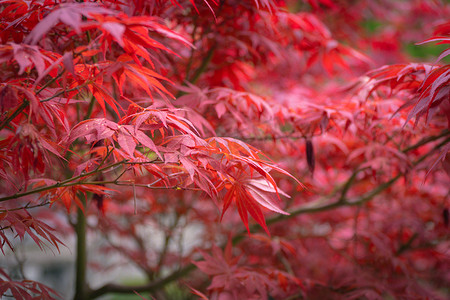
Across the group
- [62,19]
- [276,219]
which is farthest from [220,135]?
[62,19]

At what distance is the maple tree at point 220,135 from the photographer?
34.0 inches

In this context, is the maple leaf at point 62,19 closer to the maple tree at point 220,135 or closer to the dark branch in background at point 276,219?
the maple tree at point 220,135

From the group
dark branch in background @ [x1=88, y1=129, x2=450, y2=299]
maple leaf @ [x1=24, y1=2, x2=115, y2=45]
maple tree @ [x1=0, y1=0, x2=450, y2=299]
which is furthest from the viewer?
dark branch in background @ [x1=88, y1=129, x2=450, y2=299]

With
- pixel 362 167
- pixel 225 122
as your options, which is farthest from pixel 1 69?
pixel 362 167

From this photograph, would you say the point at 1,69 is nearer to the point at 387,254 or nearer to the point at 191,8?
the point at 191,8

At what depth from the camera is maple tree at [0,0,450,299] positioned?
86cm

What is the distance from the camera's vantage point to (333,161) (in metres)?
2.19

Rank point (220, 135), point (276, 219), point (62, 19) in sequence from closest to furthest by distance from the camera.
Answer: point (62, 19) → point (220, 135) → point (276, 219)

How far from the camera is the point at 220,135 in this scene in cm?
162

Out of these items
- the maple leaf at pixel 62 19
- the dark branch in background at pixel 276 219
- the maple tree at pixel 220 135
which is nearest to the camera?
the maple leaf at pixel 62 19

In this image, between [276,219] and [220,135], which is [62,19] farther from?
[276,219]

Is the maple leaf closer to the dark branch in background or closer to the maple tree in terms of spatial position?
the maple tree

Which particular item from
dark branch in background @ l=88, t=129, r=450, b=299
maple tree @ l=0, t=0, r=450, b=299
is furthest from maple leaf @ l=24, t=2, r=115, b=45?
dark branch in background @ l=88, t=129, r=450, b=299

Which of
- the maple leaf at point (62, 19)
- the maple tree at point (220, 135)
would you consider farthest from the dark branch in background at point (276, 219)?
the maple leaf at point (62, 19)
